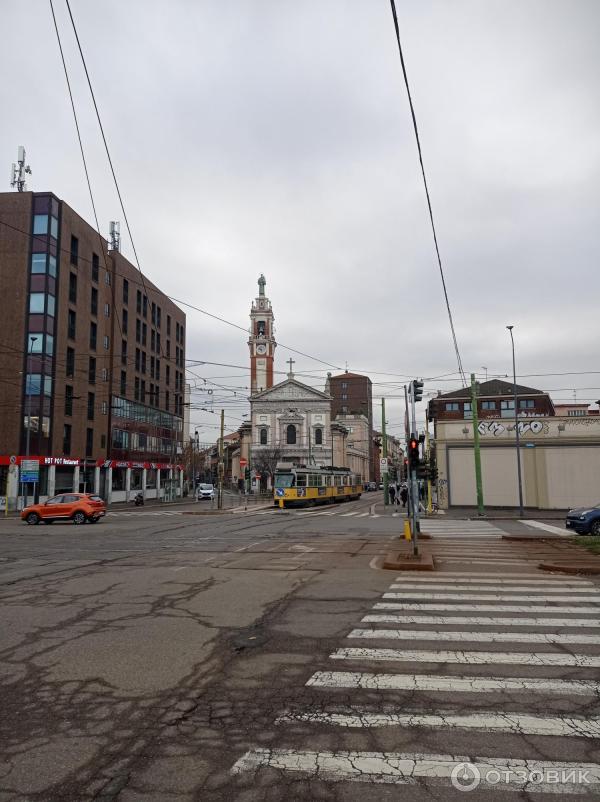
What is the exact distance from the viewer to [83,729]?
14.1 ft

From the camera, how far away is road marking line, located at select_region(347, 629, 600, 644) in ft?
21.5

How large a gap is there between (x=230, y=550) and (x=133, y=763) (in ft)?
41.4

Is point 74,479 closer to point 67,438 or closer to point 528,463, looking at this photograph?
point 67,438

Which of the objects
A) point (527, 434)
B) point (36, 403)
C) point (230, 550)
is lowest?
point (230, 550)

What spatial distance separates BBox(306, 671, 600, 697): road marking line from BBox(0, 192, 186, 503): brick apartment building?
3278cm

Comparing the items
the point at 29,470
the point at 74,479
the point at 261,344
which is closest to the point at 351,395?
the point at 261,344

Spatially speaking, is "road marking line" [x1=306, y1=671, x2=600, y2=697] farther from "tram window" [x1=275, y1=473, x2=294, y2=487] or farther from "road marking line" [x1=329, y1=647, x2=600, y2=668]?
"tram window" [x1=275, y1=473, x2=294, y2=487]

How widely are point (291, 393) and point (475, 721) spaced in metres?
79.3

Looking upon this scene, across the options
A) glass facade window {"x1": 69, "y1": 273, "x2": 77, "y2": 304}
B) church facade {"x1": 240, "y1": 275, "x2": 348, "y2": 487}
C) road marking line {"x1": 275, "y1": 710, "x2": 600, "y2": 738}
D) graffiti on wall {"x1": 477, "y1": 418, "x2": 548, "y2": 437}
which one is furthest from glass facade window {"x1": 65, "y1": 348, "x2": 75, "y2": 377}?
road marking line {"x1": 275, "y1": 710, "x2": 600, "y2": 738}

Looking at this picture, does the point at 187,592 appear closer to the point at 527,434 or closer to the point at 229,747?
the point at 229,747

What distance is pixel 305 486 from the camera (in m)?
42.4

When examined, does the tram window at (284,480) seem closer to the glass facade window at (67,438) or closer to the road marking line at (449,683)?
the glass facade window at (67,438)

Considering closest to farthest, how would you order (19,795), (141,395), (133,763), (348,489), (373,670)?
(19,795) → (133,763) → (373,670) → (348,489) → (141,395)

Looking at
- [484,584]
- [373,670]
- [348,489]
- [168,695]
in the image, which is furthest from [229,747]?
[348,489]
